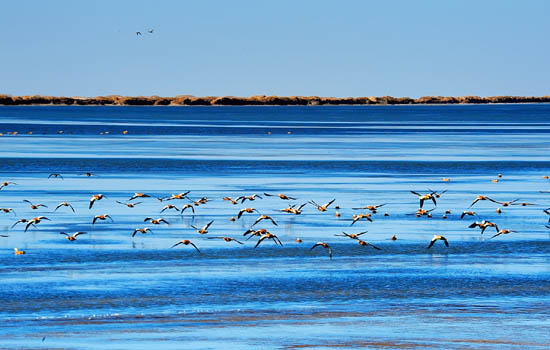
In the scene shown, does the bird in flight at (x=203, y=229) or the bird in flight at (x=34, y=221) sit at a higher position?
the bird in flight at (x=34, y=221)

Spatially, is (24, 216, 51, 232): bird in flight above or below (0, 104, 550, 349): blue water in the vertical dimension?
above

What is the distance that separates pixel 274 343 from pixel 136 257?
7584 mm

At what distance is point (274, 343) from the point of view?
1438 cm

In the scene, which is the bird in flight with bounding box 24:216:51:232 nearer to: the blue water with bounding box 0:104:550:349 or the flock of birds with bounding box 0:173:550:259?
the flock of birds with bounding box 0:173:550:259

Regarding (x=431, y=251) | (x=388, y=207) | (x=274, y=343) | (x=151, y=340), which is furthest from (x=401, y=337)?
(x=388, y=207)

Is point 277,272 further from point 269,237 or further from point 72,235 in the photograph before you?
point 72,235

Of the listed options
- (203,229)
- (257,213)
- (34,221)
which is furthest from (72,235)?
(257,213)

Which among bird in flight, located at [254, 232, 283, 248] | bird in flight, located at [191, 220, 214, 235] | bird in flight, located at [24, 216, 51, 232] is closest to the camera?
bird in flight, located at [254, 232, 283, 248]

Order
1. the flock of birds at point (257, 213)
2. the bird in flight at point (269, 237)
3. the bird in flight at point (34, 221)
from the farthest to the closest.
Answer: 1. the bird in flight at point (34, 221)
2. the flock of birds at point (257, 213)
3. the bird in flight at point (269, 237)

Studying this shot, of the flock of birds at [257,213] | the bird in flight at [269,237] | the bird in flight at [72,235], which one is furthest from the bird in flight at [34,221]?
the bird in flight at [269,237]

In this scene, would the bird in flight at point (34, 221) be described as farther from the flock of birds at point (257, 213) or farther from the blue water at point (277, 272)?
the blue water at point (277, 272)

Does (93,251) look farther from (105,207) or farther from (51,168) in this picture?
(51,168)

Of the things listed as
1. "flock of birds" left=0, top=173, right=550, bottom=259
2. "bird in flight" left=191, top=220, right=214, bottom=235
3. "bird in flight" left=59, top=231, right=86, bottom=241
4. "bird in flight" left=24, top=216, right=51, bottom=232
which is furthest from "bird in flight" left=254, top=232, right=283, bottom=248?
"bird in flight" left=24, top=216, right=51, bottom=232

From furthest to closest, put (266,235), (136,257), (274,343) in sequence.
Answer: (266,235) < (136,257) < (274,343)
